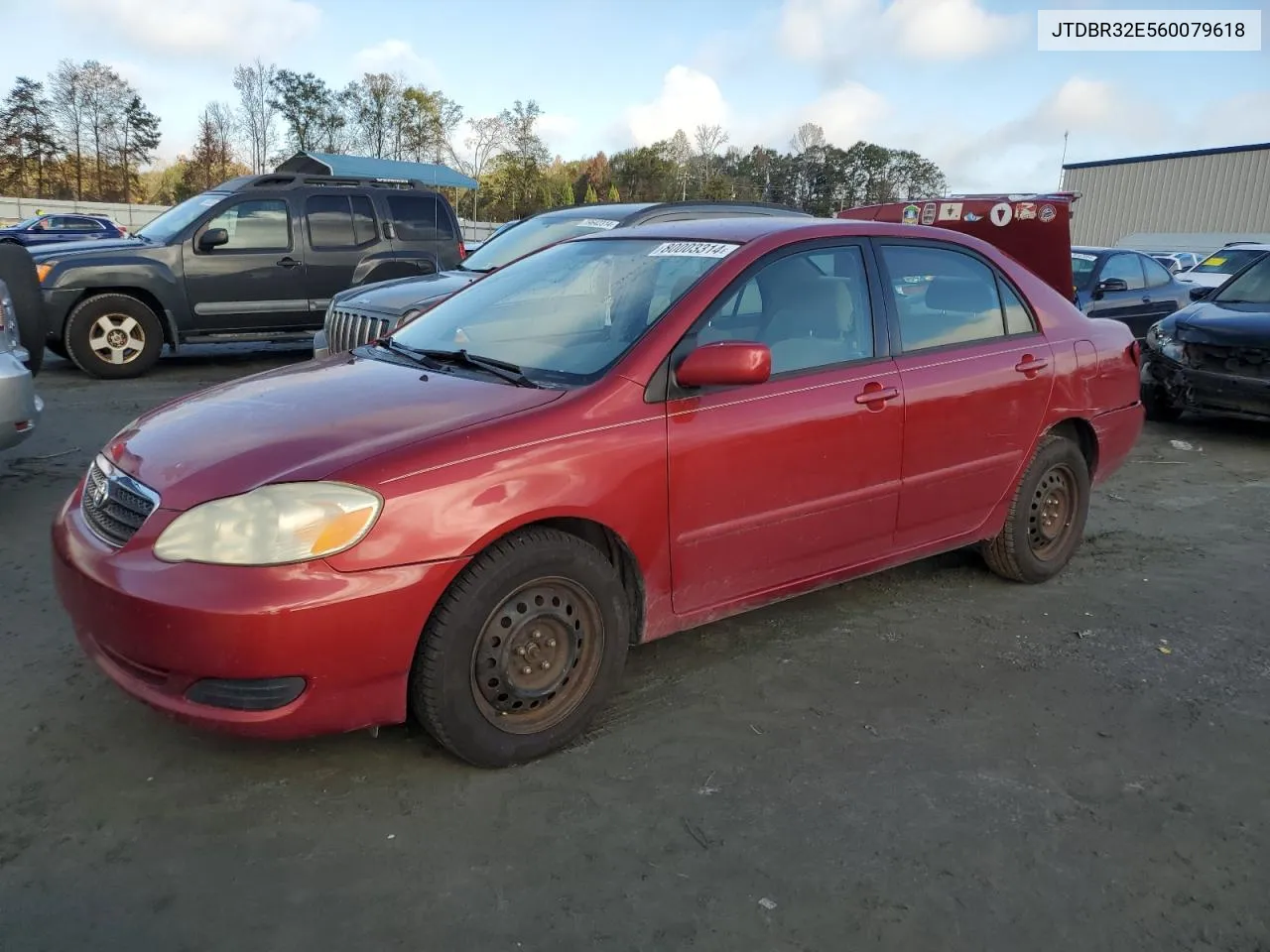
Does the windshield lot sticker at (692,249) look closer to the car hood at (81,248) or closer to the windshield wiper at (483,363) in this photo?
the windshield wiper at (483,363)

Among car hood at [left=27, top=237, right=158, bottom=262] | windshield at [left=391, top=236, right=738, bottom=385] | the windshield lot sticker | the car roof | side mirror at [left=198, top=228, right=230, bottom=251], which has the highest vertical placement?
the car roof

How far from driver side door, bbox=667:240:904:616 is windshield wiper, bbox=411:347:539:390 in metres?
0.52

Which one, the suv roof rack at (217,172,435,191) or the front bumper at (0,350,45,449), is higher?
the suv roof rack at (217,172,435,191)

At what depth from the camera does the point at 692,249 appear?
3762mm

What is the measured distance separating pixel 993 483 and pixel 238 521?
10.3ft

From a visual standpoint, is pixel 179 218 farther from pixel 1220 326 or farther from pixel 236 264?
pixel 1220 326

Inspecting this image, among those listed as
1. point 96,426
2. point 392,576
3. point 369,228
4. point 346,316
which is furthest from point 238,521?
point 369,228

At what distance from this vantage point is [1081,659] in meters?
3.89

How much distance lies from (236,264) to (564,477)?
331 inches

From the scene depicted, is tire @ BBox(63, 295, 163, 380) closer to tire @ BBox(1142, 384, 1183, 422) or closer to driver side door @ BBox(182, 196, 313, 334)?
driver side door @ BBox(182, 196, 313, 334)

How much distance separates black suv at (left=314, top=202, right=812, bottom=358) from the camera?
6684 mm

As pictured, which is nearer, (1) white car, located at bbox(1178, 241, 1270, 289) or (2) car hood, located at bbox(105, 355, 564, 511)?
(2) car hood, located at bbox(105, 355, 564, 511)

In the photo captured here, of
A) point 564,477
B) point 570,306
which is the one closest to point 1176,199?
point 570,306

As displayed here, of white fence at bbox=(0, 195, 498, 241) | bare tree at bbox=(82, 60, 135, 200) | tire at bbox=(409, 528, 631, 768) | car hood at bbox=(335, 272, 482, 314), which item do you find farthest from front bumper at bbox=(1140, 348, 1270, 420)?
bare tree at bbox=(82, 60, 135, 200)
